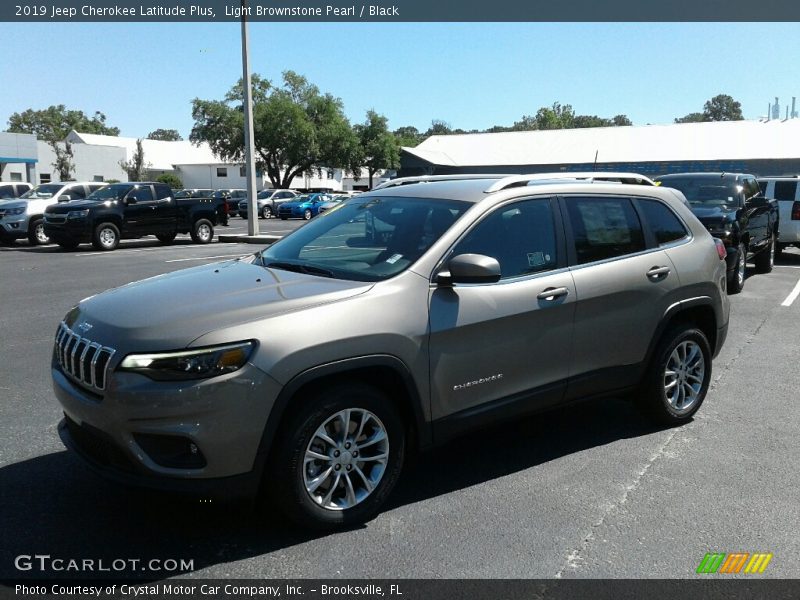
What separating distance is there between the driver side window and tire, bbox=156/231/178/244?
1848 centimetres

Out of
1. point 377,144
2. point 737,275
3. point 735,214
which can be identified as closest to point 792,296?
point 737,275

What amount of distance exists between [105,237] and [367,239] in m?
16.7

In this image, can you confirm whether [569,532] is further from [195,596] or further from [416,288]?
[195,596]

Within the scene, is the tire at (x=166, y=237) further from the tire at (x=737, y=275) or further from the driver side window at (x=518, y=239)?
the driver side window at (x=518, y=239)

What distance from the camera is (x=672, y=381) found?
523 centimetres

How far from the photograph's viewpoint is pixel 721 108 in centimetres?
16550

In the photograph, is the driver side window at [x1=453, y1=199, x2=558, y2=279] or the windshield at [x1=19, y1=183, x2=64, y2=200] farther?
the windshield at [x1=19, y1=183, x2=64, y2=200]

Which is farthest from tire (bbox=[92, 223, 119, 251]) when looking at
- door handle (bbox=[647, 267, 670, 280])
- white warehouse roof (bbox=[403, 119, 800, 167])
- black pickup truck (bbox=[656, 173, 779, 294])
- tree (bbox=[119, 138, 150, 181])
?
tree (bbox=[119, 138, 150, 181])

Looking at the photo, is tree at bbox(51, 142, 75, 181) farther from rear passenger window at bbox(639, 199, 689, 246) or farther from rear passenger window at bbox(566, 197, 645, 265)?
rear passenger window at bbox(566, 197, 645, 265)

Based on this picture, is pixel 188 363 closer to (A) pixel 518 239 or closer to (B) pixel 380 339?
(B) pixel 380 339

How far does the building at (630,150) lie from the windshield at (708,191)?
32257mm

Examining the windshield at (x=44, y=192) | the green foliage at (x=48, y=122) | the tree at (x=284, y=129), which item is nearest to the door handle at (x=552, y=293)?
the windshield at (x=44, y=192)

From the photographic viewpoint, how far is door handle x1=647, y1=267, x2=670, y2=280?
4.96 meters

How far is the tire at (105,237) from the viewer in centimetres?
1916
